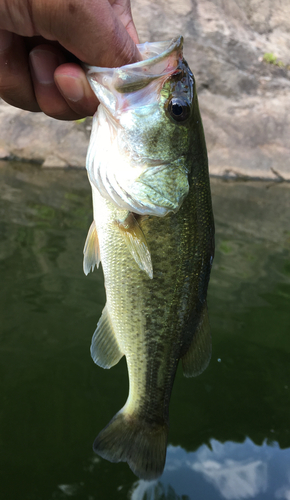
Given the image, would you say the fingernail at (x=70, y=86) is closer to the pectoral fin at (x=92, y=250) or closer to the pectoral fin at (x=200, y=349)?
the pectoral fin at (x=92, y=250)

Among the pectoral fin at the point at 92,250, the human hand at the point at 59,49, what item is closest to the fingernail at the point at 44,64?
the human hand at the point at 59,49

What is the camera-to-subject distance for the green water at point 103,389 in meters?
2.37

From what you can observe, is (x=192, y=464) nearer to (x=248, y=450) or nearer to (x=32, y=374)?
(x=248, y=450)

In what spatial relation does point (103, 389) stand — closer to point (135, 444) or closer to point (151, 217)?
point (135, 444)

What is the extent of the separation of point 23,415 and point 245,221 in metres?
4.71

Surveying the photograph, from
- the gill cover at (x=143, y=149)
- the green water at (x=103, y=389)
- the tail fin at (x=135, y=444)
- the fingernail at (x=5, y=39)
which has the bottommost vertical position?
the green water at (x=103, y=389)

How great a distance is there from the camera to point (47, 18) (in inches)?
46.6

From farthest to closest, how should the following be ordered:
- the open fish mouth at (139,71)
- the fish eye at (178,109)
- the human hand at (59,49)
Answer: the fish eye at (178,109)
the open fish mouth at (139,71)
the human hand at (59,49)

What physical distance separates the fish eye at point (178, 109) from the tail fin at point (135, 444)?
→ 1.19 meters

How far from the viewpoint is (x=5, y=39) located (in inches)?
57.6

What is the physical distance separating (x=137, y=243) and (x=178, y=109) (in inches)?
18.7

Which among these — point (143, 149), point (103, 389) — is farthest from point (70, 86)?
point (103, 389)

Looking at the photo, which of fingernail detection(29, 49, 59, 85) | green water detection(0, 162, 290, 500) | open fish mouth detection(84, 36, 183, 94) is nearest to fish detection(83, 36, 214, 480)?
open fish mouth detection(84, 36, 183, 94)

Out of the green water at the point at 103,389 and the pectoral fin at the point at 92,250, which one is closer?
the pectoral fin at the point at 92,250
